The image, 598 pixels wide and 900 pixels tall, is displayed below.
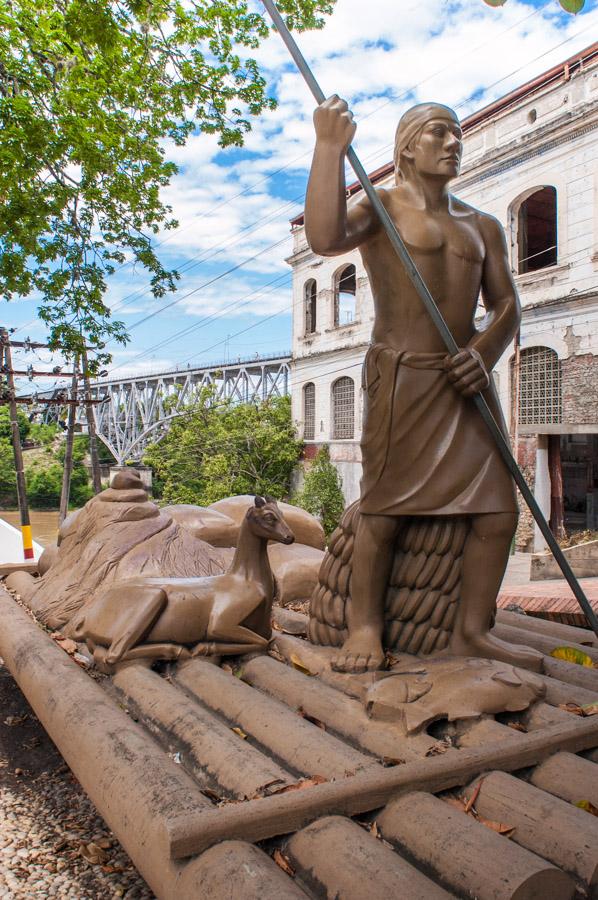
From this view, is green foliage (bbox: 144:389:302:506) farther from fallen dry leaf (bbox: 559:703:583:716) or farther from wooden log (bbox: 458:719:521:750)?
wooden log (bbox: 458:719:521:750)

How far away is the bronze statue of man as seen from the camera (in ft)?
9.42

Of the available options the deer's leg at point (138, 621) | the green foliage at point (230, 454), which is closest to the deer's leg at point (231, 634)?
the deer's leg at point (138, 621)

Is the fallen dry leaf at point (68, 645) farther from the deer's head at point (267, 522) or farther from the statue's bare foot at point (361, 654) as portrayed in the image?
the statue's bare foot at point (361, 654)

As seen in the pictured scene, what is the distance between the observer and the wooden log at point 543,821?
5.58ft

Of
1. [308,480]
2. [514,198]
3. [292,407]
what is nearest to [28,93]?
[514,198]

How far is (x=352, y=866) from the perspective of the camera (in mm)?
1655

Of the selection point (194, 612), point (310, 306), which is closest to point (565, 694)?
point (194, 612)

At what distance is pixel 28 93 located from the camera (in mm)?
5660

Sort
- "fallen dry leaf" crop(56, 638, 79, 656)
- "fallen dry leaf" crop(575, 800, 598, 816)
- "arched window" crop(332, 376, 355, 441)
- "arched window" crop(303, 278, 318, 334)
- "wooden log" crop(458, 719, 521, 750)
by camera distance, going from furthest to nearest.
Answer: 1. "arched window" crop(303, 278, 318, 334)
2. "arched window" crop(332, 376, 355, 441)
3. "fallen dry leaf" crop(56, 638, 79, 656)
4. "wooden log" crop(458, 719, 521, 750)
5. "fallen dry leaf" crop(575, 800, 598, 816)

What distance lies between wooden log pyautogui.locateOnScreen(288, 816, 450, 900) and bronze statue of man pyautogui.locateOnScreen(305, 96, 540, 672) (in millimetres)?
1099

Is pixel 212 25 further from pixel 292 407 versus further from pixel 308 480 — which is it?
pixel 292 407

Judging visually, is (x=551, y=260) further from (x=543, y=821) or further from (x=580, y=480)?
(x=543, y=821)

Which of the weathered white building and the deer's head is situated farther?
the weathered white building

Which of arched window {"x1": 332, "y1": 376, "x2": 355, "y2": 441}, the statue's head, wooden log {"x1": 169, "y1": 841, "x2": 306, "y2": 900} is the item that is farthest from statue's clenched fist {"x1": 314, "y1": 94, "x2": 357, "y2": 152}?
arched window {"x1": 332, "y1": 376, "x2": 355, "y2": 441}
